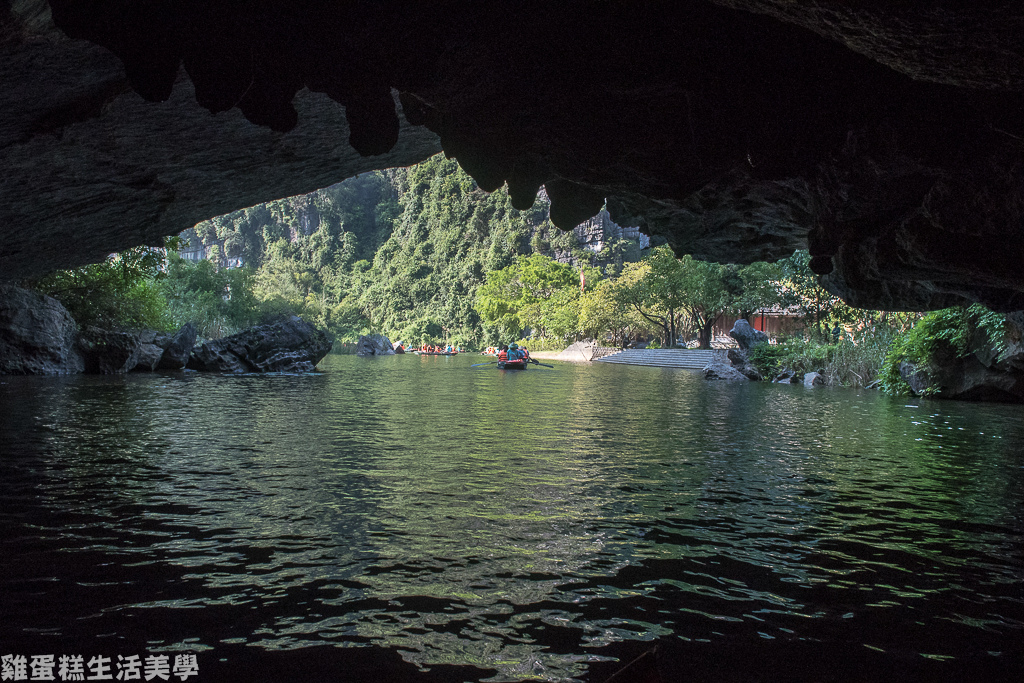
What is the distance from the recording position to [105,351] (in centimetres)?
2030

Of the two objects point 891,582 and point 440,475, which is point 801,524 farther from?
point 440,475

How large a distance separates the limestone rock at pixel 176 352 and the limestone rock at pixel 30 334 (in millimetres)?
4383

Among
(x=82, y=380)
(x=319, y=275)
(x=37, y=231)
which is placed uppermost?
(x=319, y=275)

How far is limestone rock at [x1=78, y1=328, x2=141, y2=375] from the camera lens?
2016cm

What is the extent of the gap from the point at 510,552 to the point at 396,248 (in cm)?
10259

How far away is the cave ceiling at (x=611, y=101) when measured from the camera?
4.09 metres

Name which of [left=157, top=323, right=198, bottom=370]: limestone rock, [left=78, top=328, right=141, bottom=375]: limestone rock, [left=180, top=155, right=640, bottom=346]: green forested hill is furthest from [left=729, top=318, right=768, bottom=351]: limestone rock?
[left=180, top=155, right=640, bottom=346]: green forested hill

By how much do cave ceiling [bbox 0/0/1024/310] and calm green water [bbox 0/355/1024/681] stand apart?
2522mm

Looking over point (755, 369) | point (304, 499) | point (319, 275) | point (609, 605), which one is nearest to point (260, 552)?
point (304, 499)

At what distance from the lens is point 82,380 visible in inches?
640

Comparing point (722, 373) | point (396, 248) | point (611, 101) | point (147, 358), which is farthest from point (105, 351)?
point (396, 248)

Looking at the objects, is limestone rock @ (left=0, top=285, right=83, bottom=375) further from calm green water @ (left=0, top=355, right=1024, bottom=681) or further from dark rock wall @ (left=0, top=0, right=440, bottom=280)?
calm green water @ (left=0, top=355, right=1024, bottom=681)

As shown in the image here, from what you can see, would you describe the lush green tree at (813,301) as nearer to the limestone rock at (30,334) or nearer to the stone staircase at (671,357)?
the stone staircase at (671,357)

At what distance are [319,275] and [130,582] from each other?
110m
